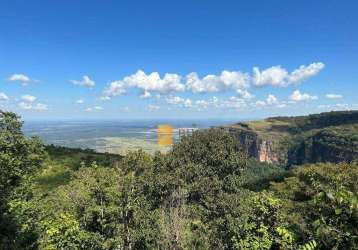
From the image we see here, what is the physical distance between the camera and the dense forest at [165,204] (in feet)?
50.2

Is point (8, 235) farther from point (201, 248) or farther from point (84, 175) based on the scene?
point (201, 248)

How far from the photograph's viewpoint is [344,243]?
5754mm

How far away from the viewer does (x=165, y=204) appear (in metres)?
47.7

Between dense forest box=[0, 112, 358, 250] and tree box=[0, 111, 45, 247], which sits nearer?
dense forest box=[0, 112, 358, 250]

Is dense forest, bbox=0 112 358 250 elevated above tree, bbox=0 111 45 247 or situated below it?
below

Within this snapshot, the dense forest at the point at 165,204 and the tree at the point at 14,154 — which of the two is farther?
the tree at the point at 14,154

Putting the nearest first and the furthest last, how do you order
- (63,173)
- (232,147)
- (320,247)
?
1. (320,247)
2. (232,147)
3. (63,173)

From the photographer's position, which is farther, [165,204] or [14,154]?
[165,204]

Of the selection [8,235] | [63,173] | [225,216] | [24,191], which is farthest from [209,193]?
[63,173]

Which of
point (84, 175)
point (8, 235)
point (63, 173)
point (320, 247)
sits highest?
point (320, 247)

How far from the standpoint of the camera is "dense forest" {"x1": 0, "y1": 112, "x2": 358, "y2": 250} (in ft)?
50.2

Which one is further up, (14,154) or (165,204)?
(14,154)

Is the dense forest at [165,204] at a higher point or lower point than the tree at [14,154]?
lower

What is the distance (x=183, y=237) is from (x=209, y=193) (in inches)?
570
